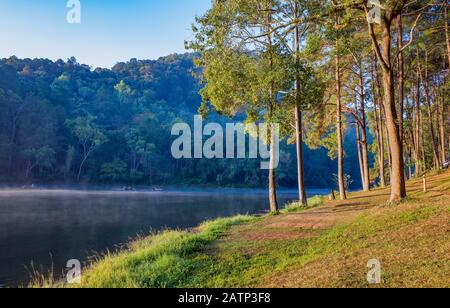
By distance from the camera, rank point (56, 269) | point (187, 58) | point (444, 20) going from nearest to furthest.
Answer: point (56, 269)
point (444, 20)
point (187, 58)

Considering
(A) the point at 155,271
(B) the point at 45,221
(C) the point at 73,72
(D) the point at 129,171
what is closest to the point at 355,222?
(A) the point at 155,271

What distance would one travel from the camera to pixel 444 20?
19.3 metres

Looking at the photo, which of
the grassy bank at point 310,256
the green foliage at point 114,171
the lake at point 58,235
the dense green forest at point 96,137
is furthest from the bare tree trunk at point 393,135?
the green foliage at point 114,171

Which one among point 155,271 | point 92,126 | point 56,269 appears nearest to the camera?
point 155,271

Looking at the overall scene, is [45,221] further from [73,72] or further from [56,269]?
[73,72]

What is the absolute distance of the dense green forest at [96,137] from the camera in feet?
226

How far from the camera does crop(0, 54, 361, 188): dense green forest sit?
69.0 m

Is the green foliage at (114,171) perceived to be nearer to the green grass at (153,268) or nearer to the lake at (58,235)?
the lake at (58,235)

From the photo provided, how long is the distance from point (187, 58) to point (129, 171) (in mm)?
83003

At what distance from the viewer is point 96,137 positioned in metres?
77.2

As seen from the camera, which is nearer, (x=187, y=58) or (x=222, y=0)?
(x=222, y=0)

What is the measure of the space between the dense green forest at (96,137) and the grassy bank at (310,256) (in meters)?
66.1

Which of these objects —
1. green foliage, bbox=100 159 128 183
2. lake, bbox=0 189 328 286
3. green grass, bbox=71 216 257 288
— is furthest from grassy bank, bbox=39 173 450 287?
green foliage, bbox=100 159 128 183

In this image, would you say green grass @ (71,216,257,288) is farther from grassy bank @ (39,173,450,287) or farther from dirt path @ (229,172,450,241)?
dirt path @ (229,172,450,241)
